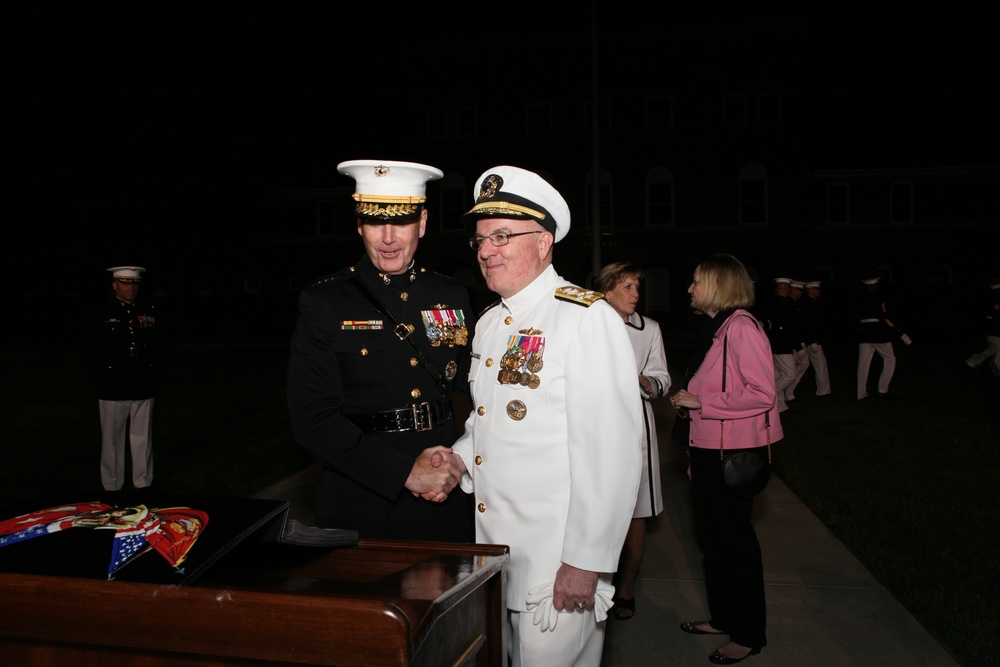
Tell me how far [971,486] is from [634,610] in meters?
4.98

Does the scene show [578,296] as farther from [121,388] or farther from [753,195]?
[753,195]

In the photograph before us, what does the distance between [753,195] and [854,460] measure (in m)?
25.4

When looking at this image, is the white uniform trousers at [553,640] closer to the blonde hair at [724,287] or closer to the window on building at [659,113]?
the blonde hair at [724,287]

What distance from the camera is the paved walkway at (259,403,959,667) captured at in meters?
4.17

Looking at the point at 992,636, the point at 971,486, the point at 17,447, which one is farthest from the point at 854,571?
the point at 17,447

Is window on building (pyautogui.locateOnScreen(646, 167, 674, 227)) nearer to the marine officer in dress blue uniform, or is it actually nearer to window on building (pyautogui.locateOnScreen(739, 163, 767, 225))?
window on building (pyautogui.locateOnScreen(739, 163, 767, 225))

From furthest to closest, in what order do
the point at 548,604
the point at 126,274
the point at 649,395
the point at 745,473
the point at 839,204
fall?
the point at 839,204 → the point at 126,274 → the point at 649,395 → the point at 745,473 → the point at 548,604

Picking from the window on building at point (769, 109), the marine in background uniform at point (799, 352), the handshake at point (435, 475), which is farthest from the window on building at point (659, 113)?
the handshake at point (435, 475)

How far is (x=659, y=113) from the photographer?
107ft

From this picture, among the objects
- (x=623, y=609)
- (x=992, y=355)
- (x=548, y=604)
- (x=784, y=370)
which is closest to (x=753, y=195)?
(x=992, y=355)

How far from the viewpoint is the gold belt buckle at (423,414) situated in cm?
310

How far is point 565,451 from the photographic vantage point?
2.55 metres

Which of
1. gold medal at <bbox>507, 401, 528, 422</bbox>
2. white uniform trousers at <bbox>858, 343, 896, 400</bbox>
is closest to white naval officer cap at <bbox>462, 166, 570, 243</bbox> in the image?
gold medal at <bbox>507, 401, 528, 422</bbox>

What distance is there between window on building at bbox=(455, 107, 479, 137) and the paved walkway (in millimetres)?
28409
